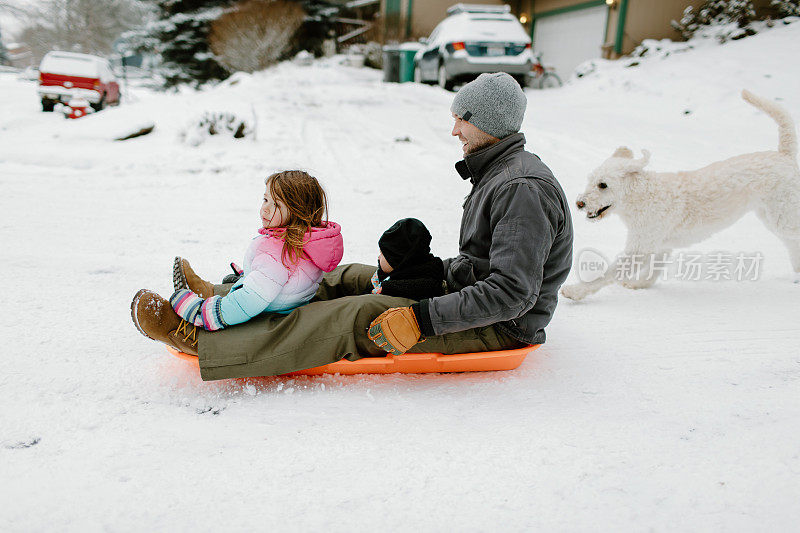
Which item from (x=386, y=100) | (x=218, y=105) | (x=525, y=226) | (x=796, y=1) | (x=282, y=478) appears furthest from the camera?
(x=386, y=100)

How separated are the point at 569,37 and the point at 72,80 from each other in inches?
559

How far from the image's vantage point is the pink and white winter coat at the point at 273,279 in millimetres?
2074

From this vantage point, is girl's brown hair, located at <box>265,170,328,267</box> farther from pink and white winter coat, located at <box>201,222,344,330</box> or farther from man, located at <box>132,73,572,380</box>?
man, located at <box>132,73,572,380</box>

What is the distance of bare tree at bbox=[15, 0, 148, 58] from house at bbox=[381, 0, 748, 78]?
18.9m

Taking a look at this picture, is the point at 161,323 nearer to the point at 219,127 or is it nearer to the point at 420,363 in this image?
the point at 420,363

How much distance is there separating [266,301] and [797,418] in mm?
2119

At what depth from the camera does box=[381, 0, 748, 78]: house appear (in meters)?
13.0

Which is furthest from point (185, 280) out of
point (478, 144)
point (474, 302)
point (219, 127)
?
point (219, 127)

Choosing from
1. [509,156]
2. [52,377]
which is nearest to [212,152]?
[52,377]

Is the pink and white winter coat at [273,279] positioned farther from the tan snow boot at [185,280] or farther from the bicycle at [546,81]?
the bicycle at [546,81]

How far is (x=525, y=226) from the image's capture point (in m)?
1.90

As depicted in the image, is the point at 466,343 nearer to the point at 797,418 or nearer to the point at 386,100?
the point at 797,418

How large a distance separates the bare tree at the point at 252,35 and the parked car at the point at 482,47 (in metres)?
8.56

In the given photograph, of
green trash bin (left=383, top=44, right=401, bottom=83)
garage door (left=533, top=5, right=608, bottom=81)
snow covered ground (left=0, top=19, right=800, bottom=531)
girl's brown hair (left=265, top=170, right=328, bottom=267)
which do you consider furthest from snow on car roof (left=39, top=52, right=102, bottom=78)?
girl's brown hair (left=265, top=170, right=328, bottom=267)
